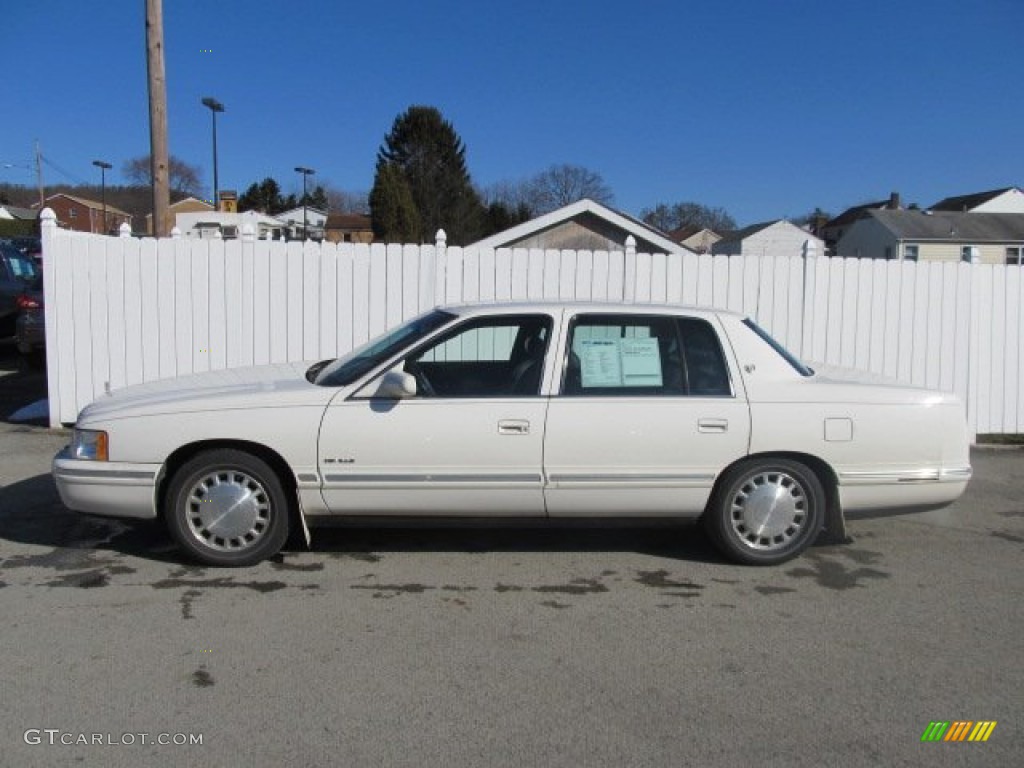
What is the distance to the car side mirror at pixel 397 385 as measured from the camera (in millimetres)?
4844

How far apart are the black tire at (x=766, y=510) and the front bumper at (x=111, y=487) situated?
3196mm

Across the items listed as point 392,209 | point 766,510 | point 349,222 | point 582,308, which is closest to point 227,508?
point 582,308

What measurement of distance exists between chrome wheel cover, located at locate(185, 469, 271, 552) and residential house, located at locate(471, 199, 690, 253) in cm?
1464

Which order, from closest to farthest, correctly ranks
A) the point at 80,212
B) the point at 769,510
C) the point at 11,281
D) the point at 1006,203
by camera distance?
the point at 769,510
the point at 11,281
the point at 1006,203
the point at 80,212

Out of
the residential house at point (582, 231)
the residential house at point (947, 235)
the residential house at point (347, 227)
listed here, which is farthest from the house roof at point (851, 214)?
the residential house at point (582, 231)

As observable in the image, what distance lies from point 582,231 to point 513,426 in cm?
1584

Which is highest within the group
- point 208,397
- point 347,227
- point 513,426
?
point 347,227

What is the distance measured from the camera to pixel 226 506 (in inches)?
197

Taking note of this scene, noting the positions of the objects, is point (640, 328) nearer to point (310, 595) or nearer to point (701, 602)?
point (701, 602)

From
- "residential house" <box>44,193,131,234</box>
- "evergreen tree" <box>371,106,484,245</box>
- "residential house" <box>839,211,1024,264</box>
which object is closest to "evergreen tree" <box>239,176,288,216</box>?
"residential house" <box>44,193,131,234</box>

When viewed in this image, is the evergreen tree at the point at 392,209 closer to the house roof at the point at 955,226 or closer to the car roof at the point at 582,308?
the house roof at the point at 955,226

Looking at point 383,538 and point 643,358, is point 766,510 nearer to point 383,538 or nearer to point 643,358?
point 643,358

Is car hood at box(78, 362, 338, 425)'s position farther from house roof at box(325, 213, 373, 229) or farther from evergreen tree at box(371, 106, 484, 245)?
house roof at box(325, 213, 373, 229)

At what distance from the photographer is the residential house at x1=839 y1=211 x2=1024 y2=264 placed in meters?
48.9
